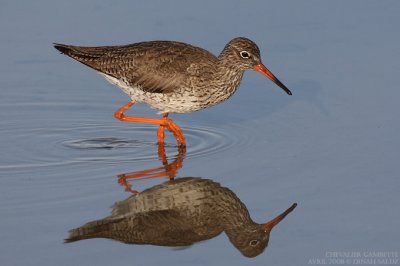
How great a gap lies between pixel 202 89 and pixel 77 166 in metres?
2.39

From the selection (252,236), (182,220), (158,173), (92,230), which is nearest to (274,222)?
(252,236)

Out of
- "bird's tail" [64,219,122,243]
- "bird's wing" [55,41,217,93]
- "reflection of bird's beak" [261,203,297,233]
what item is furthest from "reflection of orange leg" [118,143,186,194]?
"reflection of bird's beak" [261,203,297,233]

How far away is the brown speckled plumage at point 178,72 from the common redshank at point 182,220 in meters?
2.29

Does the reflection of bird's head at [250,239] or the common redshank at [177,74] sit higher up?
the common redshank at [177,74]

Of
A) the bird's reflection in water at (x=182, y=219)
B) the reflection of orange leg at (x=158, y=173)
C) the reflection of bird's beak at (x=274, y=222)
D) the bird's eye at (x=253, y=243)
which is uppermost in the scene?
the reflection of orange leg at (x=158, y=173)

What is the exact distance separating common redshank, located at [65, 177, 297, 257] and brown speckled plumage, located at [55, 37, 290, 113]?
90.2 inches

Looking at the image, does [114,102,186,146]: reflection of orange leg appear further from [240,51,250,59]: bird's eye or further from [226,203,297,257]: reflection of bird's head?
[226,203,297,257]: reflection of bird's head

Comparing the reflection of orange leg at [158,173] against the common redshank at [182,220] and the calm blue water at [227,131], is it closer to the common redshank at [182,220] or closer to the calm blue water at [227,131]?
the calm blue water at [227,131]

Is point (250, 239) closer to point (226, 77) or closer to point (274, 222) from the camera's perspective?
point (274, 222)

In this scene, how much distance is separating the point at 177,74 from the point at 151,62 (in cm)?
52

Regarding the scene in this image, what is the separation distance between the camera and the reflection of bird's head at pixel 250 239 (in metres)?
10.2

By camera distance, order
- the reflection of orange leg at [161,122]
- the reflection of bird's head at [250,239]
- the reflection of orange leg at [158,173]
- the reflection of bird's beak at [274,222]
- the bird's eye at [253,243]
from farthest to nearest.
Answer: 1. the reflection of orange leg at [161,122]
2. the reflection of orange leg at [158,173]
3. the reflection of bird's beak at [274,222]
4. the bird's eye at [253,243]
5. the reflection of bird's head at [250,239]

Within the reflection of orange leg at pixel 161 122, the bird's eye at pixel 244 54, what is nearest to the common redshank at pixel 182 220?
the reflection of orange leg at pixel 161 122

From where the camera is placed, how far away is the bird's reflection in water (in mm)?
10391
